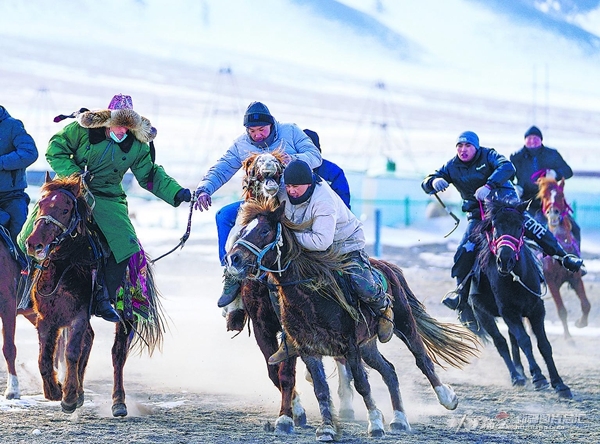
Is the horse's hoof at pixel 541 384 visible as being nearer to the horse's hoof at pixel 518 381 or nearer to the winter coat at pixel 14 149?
the horse's hoof at pixel 518 381

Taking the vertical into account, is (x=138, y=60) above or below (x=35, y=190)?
above

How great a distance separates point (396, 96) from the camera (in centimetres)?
7981

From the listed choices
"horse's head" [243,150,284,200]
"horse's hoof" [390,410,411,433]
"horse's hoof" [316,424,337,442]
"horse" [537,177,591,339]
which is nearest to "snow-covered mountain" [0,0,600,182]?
"horse" [537,177,591,339]

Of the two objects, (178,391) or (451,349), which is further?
(178,391)

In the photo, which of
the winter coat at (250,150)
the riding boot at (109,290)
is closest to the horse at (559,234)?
the winter coat at (250,150)

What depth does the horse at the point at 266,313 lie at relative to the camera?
684 cm

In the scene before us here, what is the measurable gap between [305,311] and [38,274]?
1928 mm

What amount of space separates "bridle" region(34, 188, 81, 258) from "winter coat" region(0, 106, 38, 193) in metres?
1.58

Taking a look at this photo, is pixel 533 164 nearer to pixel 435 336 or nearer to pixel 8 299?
pixel 435 336

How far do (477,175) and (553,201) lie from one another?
3105mm

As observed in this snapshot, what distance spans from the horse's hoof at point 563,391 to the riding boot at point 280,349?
300 centimetres

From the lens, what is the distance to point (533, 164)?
491 inches

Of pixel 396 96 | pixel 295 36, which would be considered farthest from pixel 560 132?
pixel 295 36

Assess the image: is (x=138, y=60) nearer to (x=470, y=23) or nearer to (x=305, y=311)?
(x=305, y=311)
